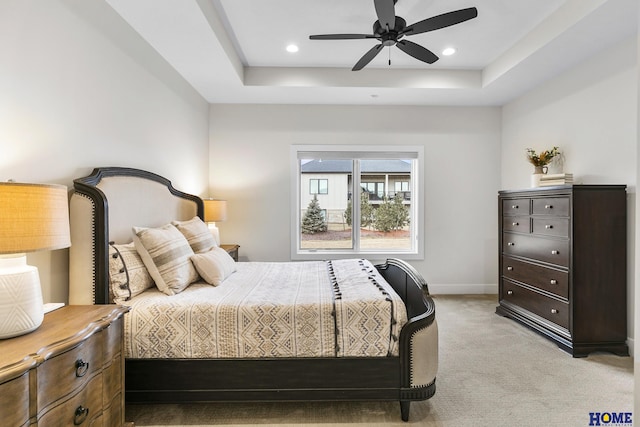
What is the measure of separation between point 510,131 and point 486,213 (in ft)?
3.71

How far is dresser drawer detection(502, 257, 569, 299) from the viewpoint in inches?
120

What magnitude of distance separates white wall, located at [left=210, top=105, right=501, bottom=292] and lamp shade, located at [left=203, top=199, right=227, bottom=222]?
733 mm

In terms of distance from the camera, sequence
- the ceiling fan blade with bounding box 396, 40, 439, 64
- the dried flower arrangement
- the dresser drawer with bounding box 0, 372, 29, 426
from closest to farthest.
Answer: the dresser drawer with bounding box 0, 372, 29, 426 < the ceiling fan blade with bounding box 396, 40, 439, 64 < the dried flower arrangement

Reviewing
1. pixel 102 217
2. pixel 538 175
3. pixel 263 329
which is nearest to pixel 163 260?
pixel 102 217

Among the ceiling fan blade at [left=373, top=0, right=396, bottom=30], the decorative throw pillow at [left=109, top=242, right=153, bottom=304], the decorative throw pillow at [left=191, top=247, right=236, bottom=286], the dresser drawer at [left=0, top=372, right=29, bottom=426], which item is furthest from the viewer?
the decorative throw pillow at [left=191, top=247, right=236, bottom=286]

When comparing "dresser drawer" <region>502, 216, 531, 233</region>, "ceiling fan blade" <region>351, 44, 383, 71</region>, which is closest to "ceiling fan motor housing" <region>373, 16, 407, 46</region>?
A: "ceiling fan blade" <region>351, 44, 383, 71</region>

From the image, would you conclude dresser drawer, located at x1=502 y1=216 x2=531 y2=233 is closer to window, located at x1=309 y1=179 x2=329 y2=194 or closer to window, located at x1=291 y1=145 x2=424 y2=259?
window, located at x1=291 y1=145 x2=424 y2=259

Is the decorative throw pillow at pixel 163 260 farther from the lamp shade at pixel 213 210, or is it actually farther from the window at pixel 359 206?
the window at pixel 359 206

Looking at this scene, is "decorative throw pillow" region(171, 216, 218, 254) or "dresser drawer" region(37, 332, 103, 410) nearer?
"dresser drawer" region(37, 332, 103, 410)

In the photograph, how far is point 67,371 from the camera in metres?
1.29

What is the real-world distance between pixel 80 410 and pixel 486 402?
2.22 m

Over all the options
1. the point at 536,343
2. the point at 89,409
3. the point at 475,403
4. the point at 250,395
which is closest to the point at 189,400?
the point at 250,395

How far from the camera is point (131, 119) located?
2760mm

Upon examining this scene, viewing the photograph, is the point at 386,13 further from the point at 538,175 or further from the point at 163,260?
the point at 538,175
